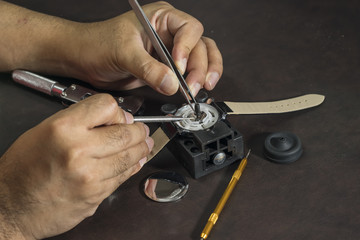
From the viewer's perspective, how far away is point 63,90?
4.63ft

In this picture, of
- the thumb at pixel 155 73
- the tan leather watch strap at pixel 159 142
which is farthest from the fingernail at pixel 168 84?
the tan leather watch strap at pixel 159 142

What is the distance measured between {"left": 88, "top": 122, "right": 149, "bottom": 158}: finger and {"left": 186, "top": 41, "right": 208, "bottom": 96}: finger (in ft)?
0.89

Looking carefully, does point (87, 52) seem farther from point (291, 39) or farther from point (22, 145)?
point (291, 39)

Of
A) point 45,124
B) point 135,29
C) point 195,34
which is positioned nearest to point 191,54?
point 195,34

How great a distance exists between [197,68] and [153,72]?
175mm

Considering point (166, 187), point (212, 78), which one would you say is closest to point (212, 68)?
point (212, 78)

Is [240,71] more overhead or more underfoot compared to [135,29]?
more underfoot

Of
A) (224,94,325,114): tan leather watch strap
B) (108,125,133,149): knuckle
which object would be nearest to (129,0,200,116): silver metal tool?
(224,94,325,114): tan leather watch strap

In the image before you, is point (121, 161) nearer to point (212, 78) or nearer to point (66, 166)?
point (66, 166)

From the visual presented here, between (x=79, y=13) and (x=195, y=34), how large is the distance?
2.23ft

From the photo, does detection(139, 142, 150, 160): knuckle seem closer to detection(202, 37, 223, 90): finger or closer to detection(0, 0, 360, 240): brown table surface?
detection(0, 0, 360, 240): brown table surface

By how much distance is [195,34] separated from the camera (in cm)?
138

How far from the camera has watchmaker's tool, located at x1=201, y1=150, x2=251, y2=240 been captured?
3.37ft

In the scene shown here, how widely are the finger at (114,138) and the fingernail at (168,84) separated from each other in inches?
6.5
